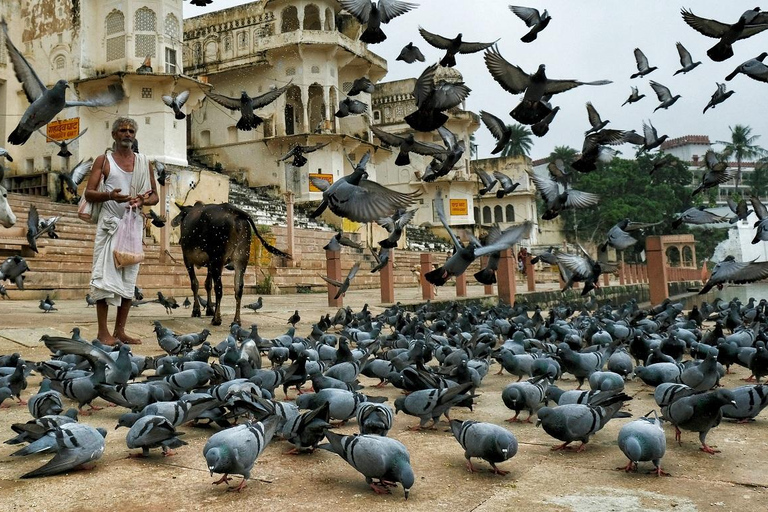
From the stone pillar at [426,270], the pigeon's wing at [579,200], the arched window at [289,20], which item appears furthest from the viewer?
the arched window at [289,20]

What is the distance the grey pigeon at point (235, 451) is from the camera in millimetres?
2693

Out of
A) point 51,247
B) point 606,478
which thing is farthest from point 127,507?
point 51,247

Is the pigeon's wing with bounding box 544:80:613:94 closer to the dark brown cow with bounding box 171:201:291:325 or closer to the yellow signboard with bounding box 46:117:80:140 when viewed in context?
the dark brown cow with bounding box 171:201:291:325

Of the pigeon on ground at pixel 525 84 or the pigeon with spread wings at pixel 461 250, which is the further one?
the pigeon on ground at pixel 525 84

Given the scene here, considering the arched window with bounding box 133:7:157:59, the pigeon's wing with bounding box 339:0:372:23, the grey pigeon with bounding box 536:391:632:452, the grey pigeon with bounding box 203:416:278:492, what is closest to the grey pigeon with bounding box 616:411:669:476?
the grey pigeon with bounding box 536:391:632:452

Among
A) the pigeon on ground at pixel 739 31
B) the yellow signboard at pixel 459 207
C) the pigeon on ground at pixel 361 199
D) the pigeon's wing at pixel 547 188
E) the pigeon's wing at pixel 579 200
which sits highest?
the yellow signboard at pixel 459 207

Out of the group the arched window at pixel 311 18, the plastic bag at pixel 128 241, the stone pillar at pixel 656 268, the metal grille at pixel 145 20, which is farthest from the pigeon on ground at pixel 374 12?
the arched window at pixel 311 18

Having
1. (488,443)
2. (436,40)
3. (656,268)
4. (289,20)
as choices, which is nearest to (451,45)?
(436,40)

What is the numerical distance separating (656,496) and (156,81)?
1104 inches

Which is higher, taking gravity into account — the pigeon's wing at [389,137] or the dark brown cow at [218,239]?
the pigeon's wing at [389,137]

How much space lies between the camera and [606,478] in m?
2.97

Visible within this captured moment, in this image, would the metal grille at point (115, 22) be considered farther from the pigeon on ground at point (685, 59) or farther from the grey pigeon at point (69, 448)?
the grey pigeon at point (69, 448)

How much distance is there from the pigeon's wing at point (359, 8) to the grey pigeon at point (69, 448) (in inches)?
224

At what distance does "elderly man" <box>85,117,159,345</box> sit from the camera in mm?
6391
